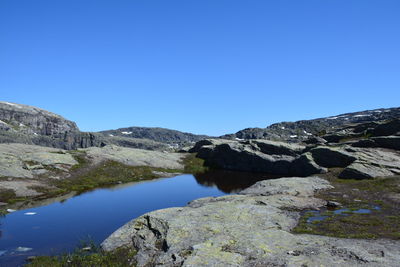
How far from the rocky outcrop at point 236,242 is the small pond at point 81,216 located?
6.87 metres

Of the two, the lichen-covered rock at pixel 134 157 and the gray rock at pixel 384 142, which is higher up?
the gray rock at pixel 384 142

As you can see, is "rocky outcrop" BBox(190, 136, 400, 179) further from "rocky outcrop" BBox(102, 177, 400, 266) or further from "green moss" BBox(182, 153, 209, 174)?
"rocky outcrop" BBox(102, 177, 400, 266)

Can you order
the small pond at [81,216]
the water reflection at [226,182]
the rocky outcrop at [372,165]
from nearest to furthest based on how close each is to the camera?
1. the small pond at [81,216]
2. the rocky outcrop at [372,165]
3. the water reflection at [226,182]

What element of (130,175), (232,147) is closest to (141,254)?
(130,175)

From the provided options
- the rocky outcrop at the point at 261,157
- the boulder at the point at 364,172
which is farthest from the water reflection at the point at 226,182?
the boulder at the point at 364,172

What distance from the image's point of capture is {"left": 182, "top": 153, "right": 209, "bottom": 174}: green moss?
298 feet

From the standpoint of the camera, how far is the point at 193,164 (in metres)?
97.4

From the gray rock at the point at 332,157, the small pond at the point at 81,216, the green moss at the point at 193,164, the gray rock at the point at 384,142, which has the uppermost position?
the gray rock at the point at 384,142

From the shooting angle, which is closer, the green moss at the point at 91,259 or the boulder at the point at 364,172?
the green moss at the point at 91,259

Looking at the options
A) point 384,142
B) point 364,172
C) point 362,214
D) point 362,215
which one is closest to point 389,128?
point 384,142

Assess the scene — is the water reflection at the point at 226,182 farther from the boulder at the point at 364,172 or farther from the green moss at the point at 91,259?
the green moss at the point at 91,259

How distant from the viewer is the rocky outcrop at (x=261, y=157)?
79625 millimetres

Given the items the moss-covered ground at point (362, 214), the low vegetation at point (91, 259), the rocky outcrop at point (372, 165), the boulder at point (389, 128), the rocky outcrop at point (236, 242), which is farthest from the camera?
the boulder at point (389, 128)

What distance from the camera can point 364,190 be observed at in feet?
143
